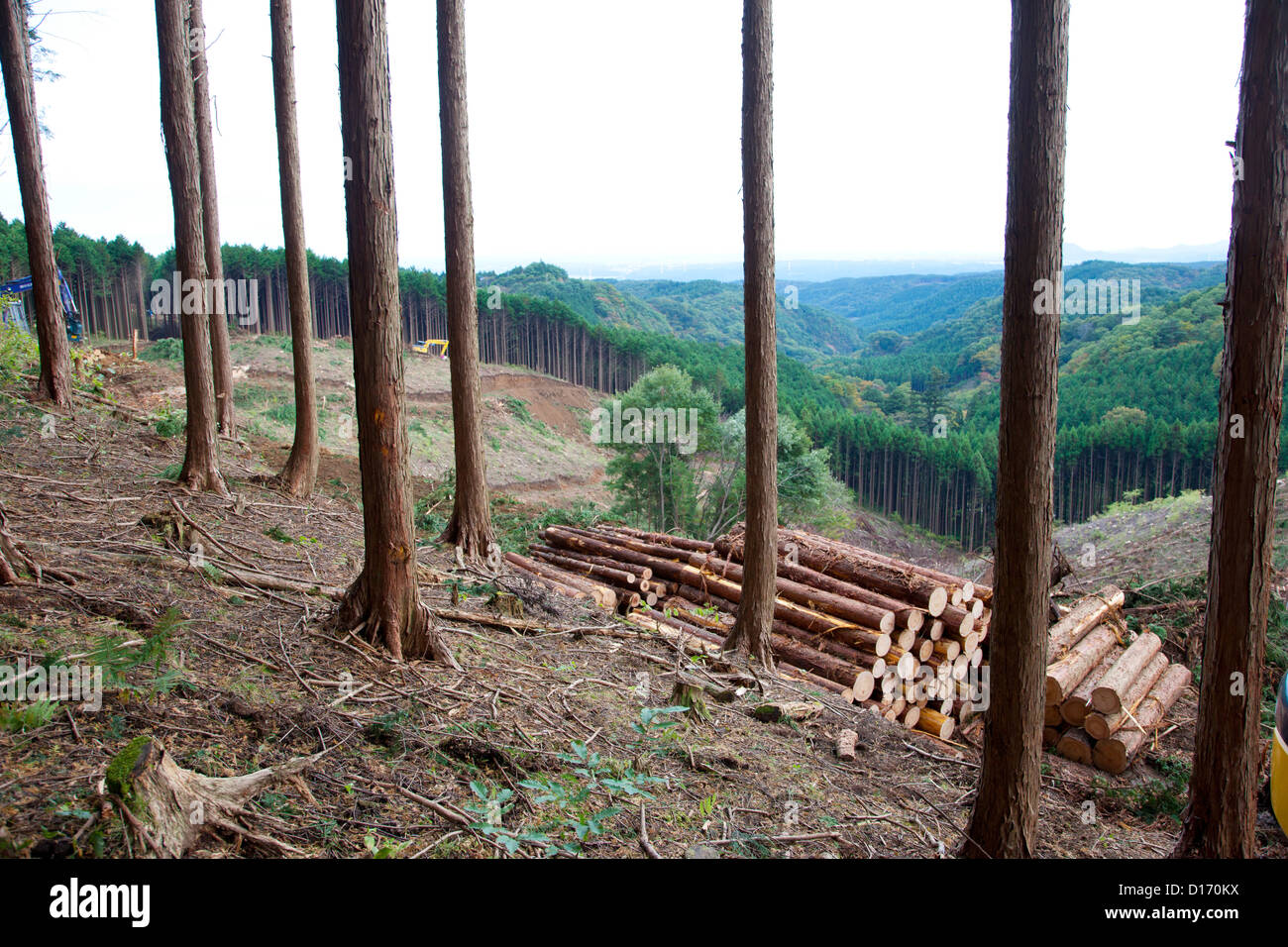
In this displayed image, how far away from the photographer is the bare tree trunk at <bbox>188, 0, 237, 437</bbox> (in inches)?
464

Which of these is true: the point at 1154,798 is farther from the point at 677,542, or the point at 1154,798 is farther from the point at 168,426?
the point at 168,426

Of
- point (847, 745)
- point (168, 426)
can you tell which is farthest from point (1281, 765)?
point (168, 426)

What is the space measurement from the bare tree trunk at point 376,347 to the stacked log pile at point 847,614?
467cm

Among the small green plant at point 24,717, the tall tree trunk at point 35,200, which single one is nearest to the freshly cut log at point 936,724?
the small green plant at point 24,717

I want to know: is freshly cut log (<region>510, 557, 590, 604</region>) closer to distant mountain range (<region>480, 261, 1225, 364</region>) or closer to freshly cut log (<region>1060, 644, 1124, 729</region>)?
freshly cut log (<region>1060, 644, 1124, 729</region>)

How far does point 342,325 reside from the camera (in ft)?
192

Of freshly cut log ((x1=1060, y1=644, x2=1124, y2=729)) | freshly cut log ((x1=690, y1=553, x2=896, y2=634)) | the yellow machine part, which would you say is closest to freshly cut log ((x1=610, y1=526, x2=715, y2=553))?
freshly cut log ((x1=690, y1=553, x2=896, y2=634))

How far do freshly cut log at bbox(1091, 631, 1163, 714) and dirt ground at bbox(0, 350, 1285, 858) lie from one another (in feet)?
2.48

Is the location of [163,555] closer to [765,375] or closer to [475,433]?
[475,433]

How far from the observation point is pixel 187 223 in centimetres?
882

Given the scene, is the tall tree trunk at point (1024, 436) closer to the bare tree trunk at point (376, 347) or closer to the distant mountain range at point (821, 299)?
the bare tree trunk at point (376, 347)

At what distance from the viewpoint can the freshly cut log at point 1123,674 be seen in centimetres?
858

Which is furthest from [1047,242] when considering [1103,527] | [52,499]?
[1103,527]
